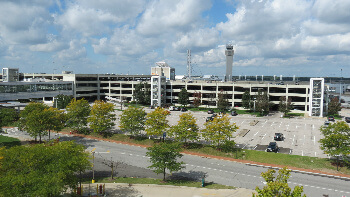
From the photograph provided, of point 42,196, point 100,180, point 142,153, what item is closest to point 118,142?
point 142,153

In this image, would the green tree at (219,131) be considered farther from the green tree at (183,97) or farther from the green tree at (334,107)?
the green tree at (334,107)

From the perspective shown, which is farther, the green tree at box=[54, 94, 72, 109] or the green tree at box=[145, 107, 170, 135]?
the green tree at box=[54, 94, 72, 109]

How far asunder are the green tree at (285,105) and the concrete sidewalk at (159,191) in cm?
5794

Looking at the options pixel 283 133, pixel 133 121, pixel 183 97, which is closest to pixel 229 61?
pixel 183 97

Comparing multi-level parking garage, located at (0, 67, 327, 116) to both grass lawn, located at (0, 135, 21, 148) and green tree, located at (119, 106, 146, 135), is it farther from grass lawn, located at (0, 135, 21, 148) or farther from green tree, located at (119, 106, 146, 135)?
green tree, located at (119, 106, 146, 135)

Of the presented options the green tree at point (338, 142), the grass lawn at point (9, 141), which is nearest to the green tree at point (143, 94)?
the grass lawn at point (9, 141)

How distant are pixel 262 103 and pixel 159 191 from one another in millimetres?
61884

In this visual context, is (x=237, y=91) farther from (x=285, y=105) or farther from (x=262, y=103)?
(x=285, y=105)

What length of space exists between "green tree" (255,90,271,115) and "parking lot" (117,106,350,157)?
9.66 feet

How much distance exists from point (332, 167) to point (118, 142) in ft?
122

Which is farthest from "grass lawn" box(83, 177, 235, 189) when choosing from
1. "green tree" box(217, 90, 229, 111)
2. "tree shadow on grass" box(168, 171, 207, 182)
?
"green tree" box(217, 90, 229, 111)

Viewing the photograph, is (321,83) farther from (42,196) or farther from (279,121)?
(42,196)

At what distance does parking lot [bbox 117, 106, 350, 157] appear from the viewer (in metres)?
46.0

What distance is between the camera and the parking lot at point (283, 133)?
4600cm
